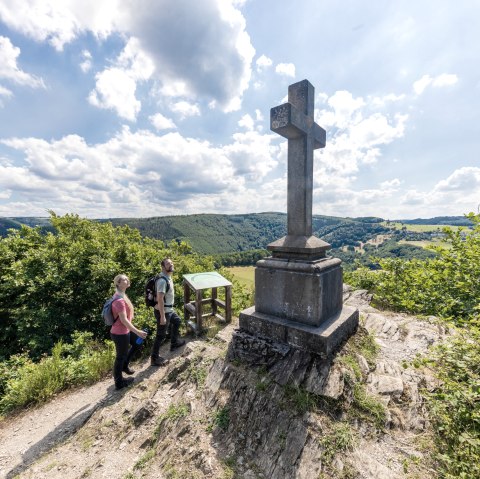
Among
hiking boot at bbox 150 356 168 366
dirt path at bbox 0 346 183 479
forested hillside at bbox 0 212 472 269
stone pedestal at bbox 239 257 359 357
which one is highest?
stone pedestal at bbox 239 257 359 357

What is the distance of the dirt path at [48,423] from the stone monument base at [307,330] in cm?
224

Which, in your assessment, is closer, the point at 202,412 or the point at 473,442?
the point at 473,442

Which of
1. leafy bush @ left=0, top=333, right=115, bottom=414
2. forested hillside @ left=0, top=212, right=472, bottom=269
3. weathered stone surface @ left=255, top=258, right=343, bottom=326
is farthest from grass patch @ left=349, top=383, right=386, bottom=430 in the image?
forested hillside @ left=0, top=212, right=472, bottom=269

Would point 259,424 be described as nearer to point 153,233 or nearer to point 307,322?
point 307,322

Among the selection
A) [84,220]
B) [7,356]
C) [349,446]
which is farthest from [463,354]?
[84,220]

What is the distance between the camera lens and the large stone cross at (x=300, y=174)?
3992 millimetres

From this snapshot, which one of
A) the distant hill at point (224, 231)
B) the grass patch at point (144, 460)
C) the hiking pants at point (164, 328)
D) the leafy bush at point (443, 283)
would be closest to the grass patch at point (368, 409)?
the grass patch at point (144, 460)

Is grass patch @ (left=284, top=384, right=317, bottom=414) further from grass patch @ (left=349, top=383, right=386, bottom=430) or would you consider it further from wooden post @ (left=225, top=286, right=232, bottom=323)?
wooden post @ (left=225, top=286, right=232, bottom=323)

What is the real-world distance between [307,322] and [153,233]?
142998mm

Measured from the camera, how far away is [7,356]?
754 cm

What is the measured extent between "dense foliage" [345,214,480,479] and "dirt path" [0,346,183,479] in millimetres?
4317

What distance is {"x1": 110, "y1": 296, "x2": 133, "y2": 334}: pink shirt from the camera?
13.3 ft

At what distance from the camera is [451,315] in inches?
215

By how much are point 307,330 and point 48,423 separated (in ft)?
14.4
